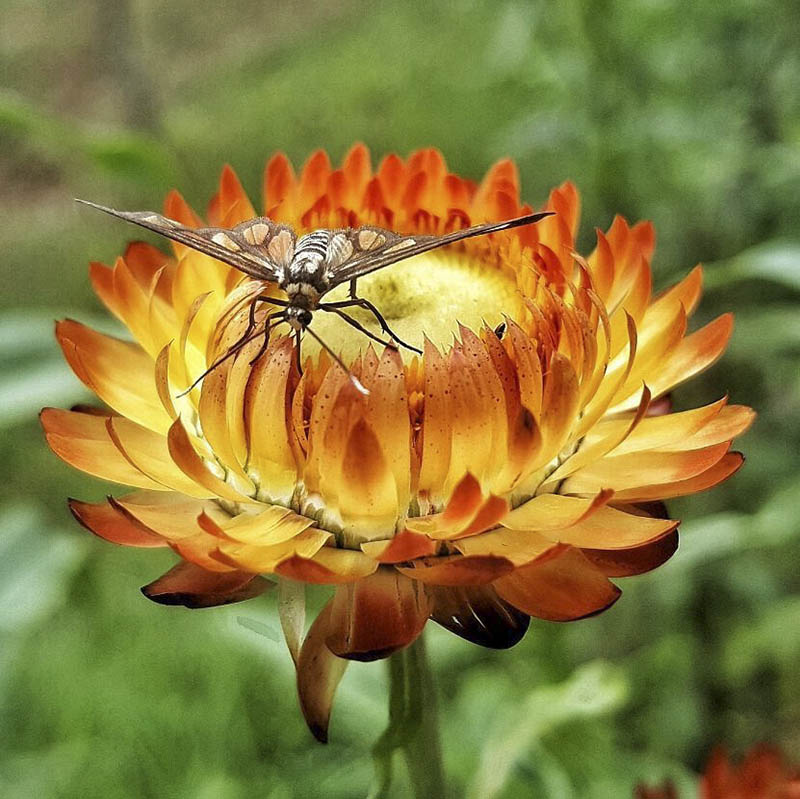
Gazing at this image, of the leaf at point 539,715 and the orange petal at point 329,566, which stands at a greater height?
the orange petal at point 329,566

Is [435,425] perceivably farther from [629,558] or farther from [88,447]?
[88,447]

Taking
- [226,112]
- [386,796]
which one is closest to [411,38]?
[226,112]

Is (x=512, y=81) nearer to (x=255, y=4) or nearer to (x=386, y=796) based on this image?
(x=386, y=796)

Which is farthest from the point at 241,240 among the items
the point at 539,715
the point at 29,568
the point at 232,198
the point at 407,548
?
the point at 29,568

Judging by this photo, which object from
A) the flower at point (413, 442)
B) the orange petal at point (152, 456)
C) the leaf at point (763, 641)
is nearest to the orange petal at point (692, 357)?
the flower at point (413, 442)

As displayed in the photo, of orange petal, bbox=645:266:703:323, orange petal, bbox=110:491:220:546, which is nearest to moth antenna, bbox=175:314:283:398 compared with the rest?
orange petal, bbox=110:491:220:546

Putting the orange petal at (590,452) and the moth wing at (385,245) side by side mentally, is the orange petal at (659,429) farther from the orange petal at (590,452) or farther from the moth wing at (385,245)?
the moth wing at (385,245)
